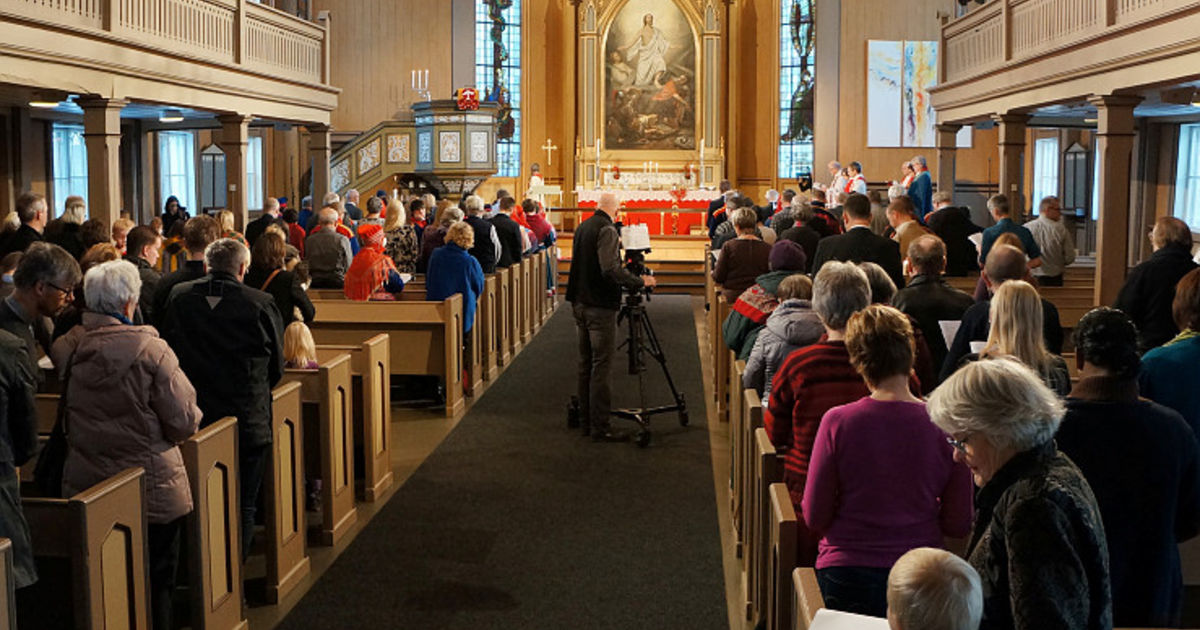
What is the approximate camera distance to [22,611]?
13.9 ft

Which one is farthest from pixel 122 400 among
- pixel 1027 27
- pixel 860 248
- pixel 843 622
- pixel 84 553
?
pixel 1027 27

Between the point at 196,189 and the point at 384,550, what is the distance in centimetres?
1915

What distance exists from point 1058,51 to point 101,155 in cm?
949

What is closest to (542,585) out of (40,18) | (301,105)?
(40,18)

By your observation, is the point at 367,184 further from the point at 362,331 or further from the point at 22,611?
the point at 22,611

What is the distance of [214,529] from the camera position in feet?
17.3

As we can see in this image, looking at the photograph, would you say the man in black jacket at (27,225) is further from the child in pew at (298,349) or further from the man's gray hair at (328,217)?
the child in pew at (298,349)

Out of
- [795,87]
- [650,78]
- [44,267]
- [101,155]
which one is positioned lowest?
[44,267]

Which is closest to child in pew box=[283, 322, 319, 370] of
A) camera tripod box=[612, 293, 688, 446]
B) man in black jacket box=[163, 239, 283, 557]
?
man in black jacket box=[163, 239, 283, 557]

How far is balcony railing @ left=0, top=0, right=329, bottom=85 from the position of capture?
442 inches

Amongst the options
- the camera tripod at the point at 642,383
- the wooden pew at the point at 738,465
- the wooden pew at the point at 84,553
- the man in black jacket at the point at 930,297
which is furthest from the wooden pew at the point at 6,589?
the camera tripod at the point at 642,383

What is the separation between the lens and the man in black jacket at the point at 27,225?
9.77 meters

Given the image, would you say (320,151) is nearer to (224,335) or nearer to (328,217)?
(328,217)

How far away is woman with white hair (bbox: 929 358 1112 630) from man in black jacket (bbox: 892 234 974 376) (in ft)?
11.2
